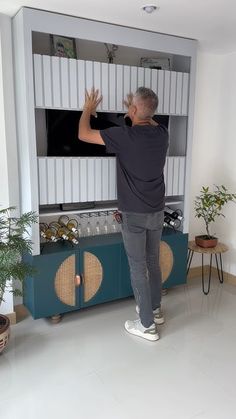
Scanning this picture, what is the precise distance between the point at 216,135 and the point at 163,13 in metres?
1.50

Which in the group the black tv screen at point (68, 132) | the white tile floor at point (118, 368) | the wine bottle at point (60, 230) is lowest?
the white tile floor at point (118, 368)

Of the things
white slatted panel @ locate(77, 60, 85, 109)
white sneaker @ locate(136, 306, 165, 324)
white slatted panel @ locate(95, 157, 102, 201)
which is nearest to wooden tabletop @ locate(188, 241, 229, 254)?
white sneaker @ locate(136, 306, 165, 324)

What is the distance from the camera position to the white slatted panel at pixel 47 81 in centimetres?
240

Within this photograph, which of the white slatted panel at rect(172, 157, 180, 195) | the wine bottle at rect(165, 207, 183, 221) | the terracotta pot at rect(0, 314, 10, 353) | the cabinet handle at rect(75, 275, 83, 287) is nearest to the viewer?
the terracotta pot at rect(0, 314, 10, 353)

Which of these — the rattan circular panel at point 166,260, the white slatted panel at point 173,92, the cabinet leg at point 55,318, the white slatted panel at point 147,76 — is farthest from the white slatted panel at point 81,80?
the cabinet leg at point 55,318

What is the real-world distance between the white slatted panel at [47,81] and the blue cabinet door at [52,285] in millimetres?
1085

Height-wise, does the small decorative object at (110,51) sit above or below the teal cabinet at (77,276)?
above

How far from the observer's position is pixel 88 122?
2424 mm

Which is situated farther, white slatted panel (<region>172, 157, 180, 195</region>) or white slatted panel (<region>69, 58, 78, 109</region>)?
white slatted panel (<region>172, 157, 180, 195</region>)

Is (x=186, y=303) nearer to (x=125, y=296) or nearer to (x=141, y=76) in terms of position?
(x=125, y=296)

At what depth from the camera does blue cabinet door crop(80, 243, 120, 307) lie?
8.94 ft

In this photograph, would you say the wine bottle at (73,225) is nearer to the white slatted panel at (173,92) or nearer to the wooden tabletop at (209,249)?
the wooden tabletop at (209,249)

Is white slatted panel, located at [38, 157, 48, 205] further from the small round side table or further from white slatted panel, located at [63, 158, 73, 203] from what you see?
the small round side table

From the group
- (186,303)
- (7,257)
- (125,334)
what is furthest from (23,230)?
(186,303)
